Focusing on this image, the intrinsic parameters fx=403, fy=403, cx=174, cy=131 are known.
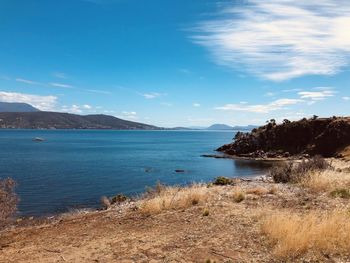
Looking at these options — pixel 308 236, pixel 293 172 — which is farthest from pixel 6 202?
pixel 293 172

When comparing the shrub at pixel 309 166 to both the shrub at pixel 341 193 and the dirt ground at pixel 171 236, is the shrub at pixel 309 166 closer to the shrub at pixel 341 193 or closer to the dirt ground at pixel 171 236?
the shrub at pixel 341 193

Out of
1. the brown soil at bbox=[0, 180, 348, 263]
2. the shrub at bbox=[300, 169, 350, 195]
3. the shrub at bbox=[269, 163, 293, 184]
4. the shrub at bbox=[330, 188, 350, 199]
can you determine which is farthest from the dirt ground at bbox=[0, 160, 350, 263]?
the shrub at bbox=[269, 163, 293, 184]

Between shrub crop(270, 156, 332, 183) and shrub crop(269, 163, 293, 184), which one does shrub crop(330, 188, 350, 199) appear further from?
shrub crop(269, 163, 293, 184)

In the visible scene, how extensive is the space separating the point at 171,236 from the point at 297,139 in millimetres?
65631

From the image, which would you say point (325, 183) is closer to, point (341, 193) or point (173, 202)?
point (341, 193)

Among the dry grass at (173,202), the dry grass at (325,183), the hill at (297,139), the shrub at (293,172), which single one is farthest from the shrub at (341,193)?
the hill at (297,139)

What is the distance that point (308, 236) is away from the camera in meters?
9.85

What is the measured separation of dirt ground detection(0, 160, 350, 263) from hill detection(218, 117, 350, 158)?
5018 centimetres

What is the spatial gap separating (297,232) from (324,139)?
60968 millimetres

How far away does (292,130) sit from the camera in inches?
2950

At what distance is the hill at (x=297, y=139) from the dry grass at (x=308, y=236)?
178ft

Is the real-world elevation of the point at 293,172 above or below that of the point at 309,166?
below

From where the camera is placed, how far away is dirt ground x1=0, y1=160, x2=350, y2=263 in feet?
33.0

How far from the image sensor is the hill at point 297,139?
65438mm
